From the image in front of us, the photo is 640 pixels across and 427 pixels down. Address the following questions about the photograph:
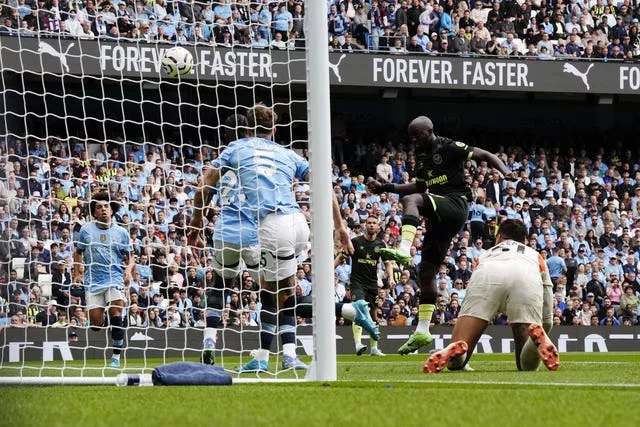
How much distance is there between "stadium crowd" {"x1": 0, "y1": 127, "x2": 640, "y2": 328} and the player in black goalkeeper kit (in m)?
1.49

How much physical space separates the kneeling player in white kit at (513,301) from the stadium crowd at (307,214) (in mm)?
1258

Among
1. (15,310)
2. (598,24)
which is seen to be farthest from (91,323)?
(598,24)

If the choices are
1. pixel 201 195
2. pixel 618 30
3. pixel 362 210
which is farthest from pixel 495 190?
pixel 201 195

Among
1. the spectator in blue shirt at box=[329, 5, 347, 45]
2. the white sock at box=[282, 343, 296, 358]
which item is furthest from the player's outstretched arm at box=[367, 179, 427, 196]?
the spectator in blue shirt at box=[329, 5, 347, 45]

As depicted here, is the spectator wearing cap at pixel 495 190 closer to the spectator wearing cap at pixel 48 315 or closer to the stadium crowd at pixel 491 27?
the stadium crowd at pixel 491 27

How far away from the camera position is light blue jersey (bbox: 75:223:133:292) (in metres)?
11.0

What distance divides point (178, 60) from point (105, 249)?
192 centimetres

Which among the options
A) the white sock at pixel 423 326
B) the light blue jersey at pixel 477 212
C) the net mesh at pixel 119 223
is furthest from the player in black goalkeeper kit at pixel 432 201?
the light blue jersey at pixel 477 212

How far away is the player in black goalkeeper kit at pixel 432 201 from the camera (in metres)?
10.6

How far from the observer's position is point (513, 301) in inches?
337

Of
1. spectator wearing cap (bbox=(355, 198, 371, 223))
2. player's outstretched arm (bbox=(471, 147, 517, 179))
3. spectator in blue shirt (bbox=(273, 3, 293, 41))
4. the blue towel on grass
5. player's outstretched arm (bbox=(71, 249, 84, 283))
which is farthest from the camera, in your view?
spectator wearing cap (bbox=(355, 198, 371, 223))

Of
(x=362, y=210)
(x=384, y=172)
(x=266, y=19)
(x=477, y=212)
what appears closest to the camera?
(x=266, y=19)

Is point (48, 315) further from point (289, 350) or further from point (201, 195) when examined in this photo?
point (289, 350)

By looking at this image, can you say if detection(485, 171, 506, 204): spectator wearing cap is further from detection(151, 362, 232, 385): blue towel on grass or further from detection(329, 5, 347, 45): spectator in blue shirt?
detection(151, 362, 232, 385): blue towel on grass
